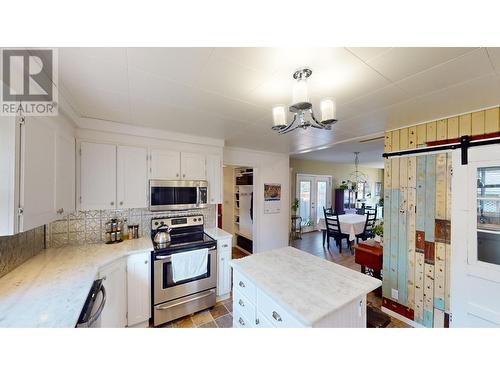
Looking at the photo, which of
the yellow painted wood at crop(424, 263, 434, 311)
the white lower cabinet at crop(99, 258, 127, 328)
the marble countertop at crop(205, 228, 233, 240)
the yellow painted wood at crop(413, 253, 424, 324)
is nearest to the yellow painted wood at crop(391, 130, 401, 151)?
the yellow painted wood at crop(413, 253, 424, 324)

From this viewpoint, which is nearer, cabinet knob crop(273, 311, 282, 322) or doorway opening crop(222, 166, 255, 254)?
cabinet knob crop(273, 311, 282, 322)

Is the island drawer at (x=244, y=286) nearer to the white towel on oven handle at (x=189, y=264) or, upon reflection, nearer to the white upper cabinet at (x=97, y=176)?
the white towel on oven handle at (x=189, y=264)

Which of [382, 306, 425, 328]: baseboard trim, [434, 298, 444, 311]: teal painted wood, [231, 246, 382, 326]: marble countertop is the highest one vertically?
[231, 246, 382, 326]: marble countertop

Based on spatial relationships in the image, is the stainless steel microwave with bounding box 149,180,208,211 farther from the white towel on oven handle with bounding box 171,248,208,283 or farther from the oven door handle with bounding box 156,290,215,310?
the oven door handle with bounding box 156,290,215,310

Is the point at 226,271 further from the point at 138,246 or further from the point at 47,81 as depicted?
the point at 47,81

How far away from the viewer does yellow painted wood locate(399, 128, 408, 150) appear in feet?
7.61

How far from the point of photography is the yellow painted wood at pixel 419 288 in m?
2.17

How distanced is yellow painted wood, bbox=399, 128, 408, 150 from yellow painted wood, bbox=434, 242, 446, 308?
1.12m

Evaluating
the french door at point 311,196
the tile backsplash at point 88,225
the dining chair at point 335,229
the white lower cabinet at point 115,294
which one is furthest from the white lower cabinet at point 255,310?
the french door at point 311,196

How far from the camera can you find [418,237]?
7.23ft

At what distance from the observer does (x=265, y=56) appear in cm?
109

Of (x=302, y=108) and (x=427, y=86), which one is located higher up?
(x=427, y=86)
